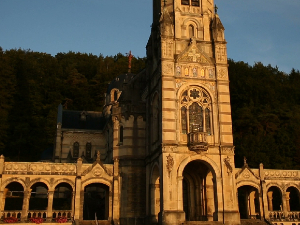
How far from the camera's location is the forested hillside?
49994 millimetres

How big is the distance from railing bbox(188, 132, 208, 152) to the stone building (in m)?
0.08

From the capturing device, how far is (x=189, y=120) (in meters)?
31.4

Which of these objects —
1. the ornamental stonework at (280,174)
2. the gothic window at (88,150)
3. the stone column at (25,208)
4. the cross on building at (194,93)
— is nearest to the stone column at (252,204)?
the ornamental stonework at (280,174)

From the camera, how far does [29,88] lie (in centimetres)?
7125

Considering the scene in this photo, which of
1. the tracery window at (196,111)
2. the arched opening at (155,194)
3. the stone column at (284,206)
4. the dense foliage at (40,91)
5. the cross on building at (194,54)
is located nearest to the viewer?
the tracery window at (196,111)

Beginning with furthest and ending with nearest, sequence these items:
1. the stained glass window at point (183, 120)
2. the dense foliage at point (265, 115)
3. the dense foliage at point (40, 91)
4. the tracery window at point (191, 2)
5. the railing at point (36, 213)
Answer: the dense foliage at point (40, 91), the dense foliage at point (265, 115), the tracery window at point (191, 2), the stained glass window at point (183, 120), the railing at point (36, 213)

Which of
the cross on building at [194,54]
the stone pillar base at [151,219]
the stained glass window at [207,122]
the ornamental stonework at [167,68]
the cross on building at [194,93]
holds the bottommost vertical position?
the stone pillar base at [151,219]

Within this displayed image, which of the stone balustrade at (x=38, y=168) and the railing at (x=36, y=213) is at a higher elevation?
the stone balustrade at (x=38, y=168)

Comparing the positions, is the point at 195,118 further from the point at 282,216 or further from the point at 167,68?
the point at 282,216

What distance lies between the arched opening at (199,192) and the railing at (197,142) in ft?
6.00

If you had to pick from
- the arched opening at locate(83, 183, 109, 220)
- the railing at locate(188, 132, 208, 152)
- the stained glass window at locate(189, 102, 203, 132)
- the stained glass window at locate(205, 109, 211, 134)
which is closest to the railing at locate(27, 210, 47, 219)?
the arched opening at locate(83, 183, 109, 220)

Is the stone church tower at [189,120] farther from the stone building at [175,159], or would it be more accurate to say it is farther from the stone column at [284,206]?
the stone column at [284,206]

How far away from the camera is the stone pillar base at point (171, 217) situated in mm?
27922

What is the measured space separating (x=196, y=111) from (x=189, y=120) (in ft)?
3.54
